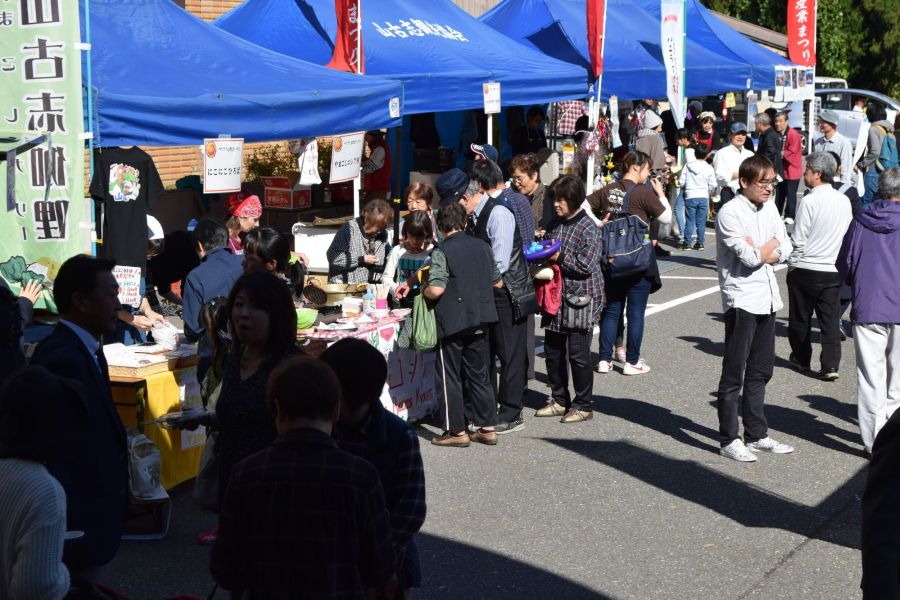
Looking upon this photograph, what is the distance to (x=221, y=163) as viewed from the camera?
27.6ft

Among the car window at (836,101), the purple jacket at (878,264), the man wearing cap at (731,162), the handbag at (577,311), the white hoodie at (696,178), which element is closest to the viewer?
the purple jacket at (878,264)

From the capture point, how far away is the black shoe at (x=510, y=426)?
8336 millimetres

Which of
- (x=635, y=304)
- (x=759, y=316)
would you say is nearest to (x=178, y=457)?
(x=759, y=316)

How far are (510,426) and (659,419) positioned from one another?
A: 1174 millimetres

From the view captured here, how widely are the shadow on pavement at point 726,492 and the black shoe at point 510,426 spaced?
46 centimetres

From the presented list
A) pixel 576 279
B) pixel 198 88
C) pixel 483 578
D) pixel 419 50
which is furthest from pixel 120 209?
pixel 419 50

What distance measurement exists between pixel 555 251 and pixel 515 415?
1219 mm

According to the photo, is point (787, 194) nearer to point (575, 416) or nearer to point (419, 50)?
point (419, 50)

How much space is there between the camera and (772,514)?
669 cm

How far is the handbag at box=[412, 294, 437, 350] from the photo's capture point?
7574 mm

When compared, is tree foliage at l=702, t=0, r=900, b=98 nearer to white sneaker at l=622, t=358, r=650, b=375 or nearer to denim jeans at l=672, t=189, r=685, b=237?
denim jeans at l=672, t=189, r=685, b=237

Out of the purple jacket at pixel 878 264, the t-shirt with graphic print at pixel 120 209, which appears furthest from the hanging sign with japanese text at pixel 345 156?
the purple jacket at pixel 878 264

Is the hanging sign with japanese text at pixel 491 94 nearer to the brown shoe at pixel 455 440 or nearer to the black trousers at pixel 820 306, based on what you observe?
the black trousers at pixel 820 306

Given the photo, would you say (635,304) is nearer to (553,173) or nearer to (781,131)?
(553,173)
